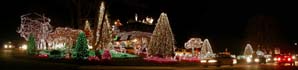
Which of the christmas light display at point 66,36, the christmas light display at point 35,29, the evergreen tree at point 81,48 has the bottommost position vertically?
the evergreen tree at point 81,48

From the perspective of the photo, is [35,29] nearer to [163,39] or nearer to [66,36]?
[66,36]

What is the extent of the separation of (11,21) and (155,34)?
145ft

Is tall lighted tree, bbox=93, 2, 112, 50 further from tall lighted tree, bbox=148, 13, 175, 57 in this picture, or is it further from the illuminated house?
the illuminated house

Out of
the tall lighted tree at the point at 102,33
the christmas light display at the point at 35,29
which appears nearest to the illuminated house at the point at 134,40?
the tall lighted tree at the point at 102,33

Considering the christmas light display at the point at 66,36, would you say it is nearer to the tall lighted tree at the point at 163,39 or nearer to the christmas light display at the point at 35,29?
the christmas light display at the point at 35,29

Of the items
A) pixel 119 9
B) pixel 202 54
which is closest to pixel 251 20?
pixel 119 9

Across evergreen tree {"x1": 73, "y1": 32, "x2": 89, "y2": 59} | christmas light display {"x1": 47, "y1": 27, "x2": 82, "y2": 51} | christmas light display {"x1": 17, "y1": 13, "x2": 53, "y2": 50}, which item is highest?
christmas light display {"x1": 17, "y1": 13, "x2": 53, "y2": 50}

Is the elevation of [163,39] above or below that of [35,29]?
below

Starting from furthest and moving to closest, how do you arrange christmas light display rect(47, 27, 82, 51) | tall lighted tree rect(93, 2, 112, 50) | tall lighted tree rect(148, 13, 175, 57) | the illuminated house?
the illuminated house
christmas light display rect(47, 27, 82, 51)
tall lighted tree rect(93, 2, 112, 50)
tall lighted tree rect(148, 13, 175, 57)

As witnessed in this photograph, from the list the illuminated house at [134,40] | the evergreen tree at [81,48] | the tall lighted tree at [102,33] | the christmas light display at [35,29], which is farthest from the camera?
the christmas light display at [35,29]

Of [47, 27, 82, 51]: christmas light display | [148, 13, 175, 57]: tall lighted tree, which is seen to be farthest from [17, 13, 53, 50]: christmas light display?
[148, 13, 175, 57]: tall lighted tree

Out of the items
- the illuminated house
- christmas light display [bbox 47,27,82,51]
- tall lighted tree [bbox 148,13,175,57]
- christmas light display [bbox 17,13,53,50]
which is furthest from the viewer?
christmas light display [bbox 17,13,53,50]

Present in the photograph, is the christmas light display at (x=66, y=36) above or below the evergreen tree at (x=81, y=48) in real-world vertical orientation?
above

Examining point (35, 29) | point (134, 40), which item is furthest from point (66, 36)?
point (134, 40)
